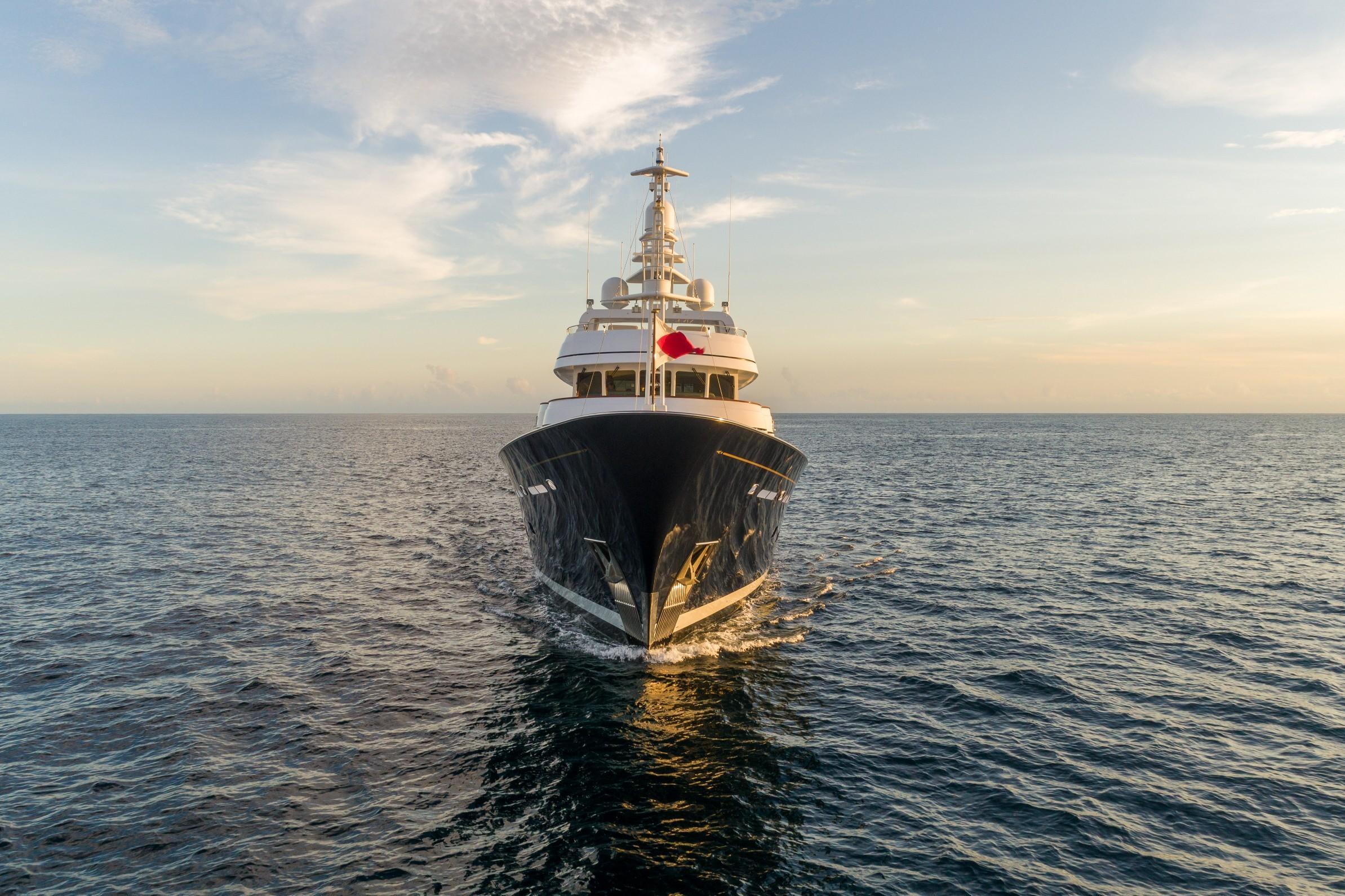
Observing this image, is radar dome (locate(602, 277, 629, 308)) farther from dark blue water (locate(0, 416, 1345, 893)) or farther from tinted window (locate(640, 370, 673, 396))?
dark blue water (locate(0, 416, 1345, 893))

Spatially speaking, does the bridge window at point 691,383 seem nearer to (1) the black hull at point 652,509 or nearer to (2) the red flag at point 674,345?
(1) the black hull at point 652,509

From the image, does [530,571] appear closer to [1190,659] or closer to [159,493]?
[1190,659]

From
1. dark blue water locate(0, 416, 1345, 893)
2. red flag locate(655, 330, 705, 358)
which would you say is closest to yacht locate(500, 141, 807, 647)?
red flag locate(655, 330, 705, 358)

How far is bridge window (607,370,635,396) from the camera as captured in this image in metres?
22.7

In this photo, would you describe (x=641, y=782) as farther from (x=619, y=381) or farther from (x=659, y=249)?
(x=659, y=249)

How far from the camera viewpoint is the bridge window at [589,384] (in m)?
23.0

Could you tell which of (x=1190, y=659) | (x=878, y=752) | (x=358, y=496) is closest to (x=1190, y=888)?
(x=878, y=752)

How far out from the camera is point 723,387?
2361 cm

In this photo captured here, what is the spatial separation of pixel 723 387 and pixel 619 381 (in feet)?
11.5

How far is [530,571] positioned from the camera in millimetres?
27891

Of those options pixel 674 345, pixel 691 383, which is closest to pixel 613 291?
pixel 691 383

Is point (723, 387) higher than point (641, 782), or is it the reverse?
point (723, 387)

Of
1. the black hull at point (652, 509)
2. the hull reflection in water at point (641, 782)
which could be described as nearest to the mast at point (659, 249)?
the black hull at point (652, 509)

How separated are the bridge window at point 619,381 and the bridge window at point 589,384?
10.8 inches
